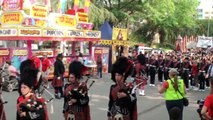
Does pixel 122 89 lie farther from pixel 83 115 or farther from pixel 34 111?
pixel 34 111

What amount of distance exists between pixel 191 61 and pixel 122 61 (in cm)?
1432

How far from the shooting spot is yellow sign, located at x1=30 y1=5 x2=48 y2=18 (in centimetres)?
2025

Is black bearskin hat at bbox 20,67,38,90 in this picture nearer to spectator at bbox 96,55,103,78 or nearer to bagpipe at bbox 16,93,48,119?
bagpipe at bbox 16,93,48,119

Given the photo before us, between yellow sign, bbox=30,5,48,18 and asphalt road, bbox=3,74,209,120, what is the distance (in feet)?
16.5

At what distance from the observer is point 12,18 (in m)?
19.5

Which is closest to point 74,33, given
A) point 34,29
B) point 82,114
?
point 34,29

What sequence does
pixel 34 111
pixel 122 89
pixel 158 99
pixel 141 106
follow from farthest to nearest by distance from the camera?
pixel 158 99 → pixel 141 106 → pixel 122 89 → pixel 34 111

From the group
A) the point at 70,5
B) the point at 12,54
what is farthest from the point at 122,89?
the point at 70,5

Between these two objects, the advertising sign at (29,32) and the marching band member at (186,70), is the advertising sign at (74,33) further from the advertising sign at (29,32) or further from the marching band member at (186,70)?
the marching band member at (186,70)

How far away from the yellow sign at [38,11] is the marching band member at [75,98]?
13.3 metres

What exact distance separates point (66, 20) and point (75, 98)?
52.7 ft

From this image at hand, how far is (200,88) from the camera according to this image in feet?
64.4

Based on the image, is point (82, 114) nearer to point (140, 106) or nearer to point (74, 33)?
point (140, 106)

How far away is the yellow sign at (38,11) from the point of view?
20253 millimetres
